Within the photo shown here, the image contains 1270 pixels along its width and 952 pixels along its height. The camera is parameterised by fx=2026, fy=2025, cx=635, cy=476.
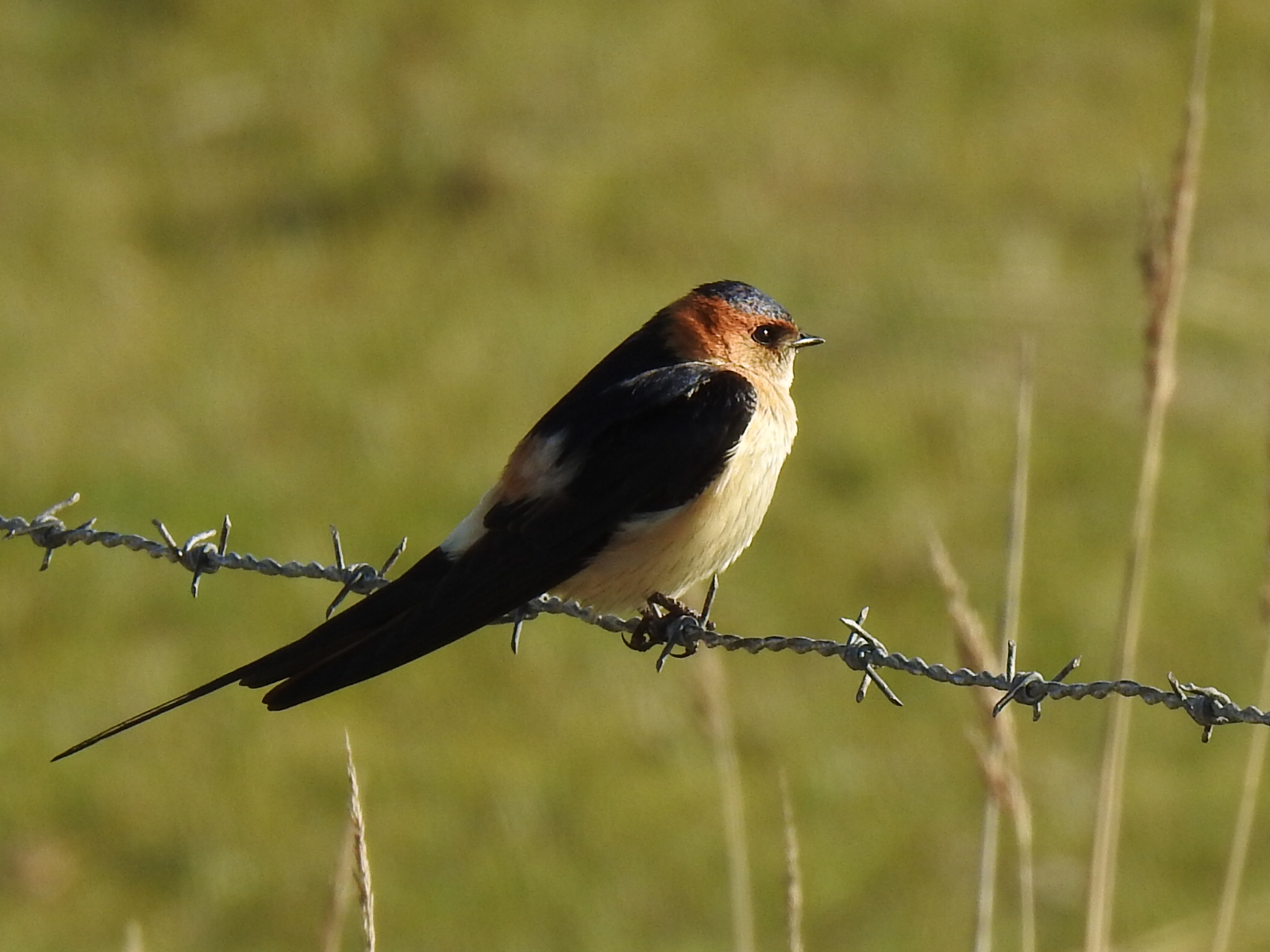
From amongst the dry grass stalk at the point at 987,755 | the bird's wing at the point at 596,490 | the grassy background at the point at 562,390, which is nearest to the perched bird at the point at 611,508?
the bird's wing at the point at 596,490

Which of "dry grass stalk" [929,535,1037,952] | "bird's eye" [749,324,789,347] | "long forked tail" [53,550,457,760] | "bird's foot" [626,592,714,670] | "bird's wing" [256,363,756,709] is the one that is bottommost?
"dry grass stalk" [929,535,1037,952]

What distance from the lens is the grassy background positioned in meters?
6.41

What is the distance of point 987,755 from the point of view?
3.04 metres

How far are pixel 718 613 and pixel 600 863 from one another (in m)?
1.28

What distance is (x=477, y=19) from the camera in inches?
424

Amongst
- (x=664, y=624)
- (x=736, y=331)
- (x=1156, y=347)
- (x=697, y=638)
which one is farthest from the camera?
(x=736, y=331)

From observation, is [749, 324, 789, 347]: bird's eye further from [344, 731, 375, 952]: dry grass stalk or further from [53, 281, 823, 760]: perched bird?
[344, 731, 375, 952]: dry grass stalk

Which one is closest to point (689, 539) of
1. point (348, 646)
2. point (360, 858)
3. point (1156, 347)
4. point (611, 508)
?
point (611, 508)

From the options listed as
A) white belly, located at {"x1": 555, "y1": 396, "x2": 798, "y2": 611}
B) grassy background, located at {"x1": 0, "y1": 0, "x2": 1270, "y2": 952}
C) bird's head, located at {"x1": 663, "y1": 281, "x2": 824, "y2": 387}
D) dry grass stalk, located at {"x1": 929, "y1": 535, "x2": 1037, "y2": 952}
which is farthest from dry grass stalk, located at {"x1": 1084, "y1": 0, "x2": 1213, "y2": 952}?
grassy background, located at {"x1": 0, "y1": 0, "x2": 1270, "y2": 952}

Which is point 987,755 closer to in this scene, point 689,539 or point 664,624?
point 689,539

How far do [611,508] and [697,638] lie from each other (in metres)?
0.29

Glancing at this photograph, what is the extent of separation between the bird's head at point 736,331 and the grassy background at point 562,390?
258cm

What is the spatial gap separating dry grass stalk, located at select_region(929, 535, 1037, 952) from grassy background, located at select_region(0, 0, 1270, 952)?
118 inches

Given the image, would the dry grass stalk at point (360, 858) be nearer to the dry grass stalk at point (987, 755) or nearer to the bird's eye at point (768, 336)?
the dry grass stalk at point (987, 755)
